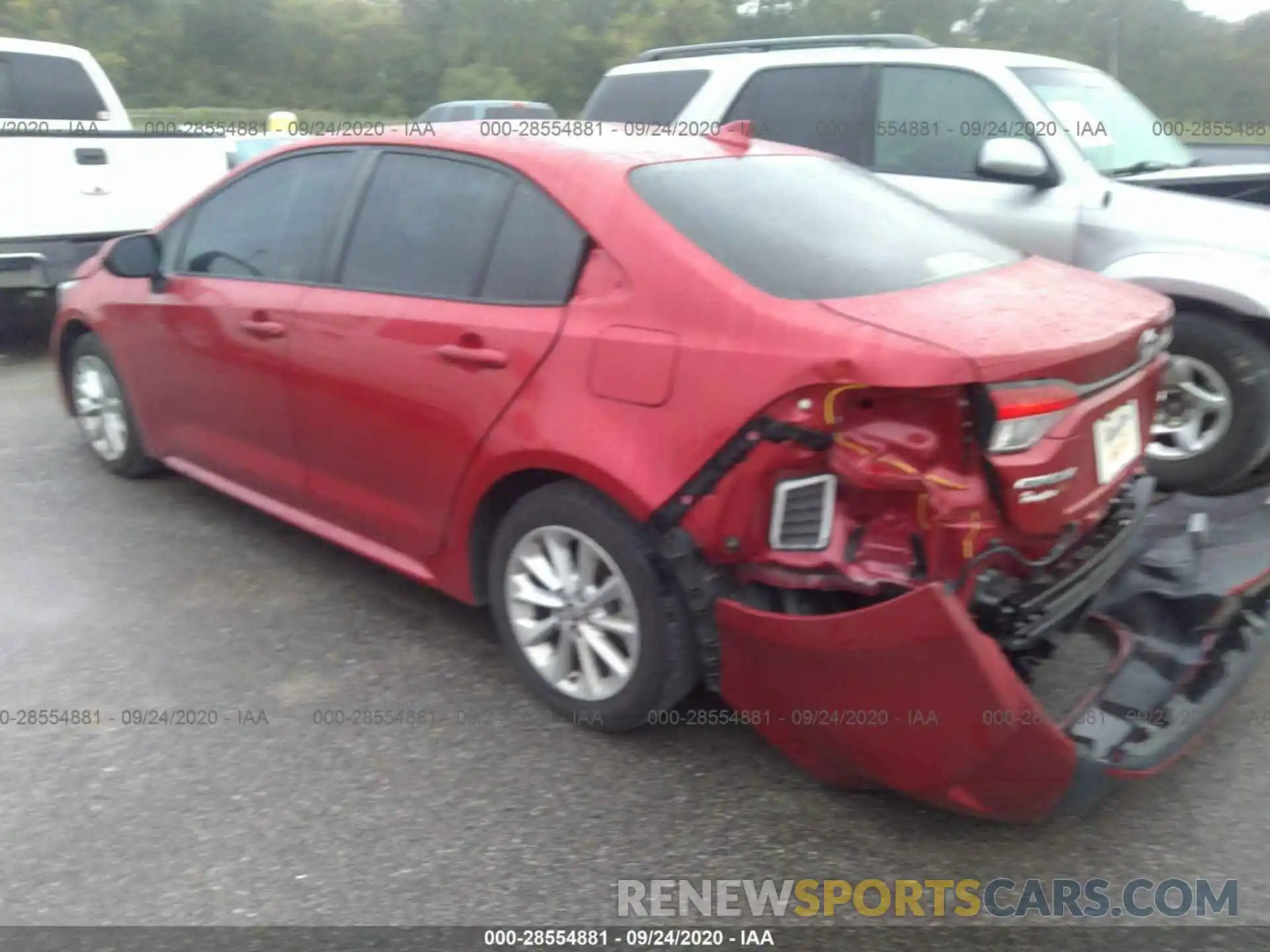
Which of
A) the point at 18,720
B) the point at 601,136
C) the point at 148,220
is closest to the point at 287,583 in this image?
the point at 18,720

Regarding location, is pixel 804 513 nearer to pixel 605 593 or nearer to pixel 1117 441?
pixel 605 593

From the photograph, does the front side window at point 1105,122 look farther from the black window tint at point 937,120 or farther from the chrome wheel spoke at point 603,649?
the chrome wheel spoke at point 603,649

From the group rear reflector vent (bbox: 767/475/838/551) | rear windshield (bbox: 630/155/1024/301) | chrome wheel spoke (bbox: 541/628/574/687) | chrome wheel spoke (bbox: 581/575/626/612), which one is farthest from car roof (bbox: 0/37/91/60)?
rear reflector vent (bbox: 767/475/838/551)

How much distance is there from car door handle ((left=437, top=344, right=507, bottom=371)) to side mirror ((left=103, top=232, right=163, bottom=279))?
1938 mm

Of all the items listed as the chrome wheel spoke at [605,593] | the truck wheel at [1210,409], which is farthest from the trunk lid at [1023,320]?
the truck wheel at [1210,409]

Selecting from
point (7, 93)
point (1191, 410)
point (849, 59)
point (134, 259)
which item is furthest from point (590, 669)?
point (7, 93)

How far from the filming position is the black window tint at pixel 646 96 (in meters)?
6.85

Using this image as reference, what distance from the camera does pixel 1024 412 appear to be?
278cm

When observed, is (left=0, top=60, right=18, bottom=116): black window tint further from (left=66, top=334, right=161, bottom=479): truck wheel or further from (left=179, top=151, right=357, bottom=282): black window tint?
(left=179, top=151, right=357, bottom=282): black window tint

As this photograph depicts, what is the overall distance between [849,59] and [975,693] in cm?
Result: 462

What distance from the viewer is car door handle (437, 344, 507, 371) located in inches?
135

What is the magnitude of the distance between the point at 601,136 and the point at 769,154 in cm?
55

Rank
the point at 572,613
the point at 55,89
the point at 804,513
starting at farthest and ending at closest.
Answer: the point at 55,89 < the point at 572,613 < the point at 804,513

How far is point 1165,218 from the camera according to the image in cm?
518
